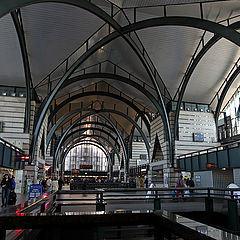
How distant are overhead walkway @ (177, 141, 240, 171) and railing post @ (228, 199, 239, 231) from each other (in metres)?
9.82

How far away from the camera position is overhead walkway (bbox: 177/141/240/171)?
18712 millimetres

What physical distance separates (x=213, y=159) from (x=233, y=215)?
13.0 m

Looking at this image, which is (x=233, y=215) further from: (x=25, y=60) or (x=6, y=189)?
(x=25, y=60)

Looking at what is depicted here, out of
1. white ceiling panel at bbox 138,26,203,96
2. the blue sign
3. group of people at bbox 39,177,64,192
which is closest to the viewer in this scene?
the blue sign

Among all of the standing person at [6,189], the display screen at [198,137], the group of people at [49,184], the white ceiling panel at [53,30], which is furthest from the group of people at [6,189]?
the display screen at [198,137]

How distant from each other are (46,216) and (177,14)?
63.8 ft

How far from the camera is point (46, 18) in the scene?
18422mm

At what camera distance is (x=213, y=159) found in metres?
21.5

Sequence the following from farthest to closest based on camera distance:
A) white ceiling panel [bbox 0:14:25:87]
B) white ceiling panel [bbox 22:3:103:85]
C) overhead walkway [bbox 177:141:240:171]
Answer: overhead walkway [bbox 177:141:240:171] < white ceiling panel [bbox 0:14:25:87] < white ceiling panel [bbox 22:3:103:85]

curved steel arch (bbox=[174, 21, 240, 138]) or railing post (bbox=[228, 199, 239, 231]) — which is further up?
curved steel arch (bbox=[174, 21, 240, 138])

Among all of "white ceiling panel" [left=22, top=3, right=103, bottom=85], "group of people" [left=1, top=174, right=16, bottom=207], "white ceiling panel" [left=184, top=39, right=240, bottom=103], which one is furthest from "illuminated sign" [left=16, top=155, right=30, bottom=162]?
"white ceiling panel" [left=184, top=39, right=240, bottom=103]

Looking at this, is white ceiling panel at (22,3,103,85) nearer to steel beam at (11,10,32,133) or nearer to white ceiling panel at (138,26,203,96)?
steel beam at (11,10,32,133)

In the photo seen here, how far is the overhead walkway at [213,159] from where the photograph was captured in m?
18.7

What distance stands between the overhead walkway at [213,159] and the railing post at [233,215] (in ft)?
32.2
